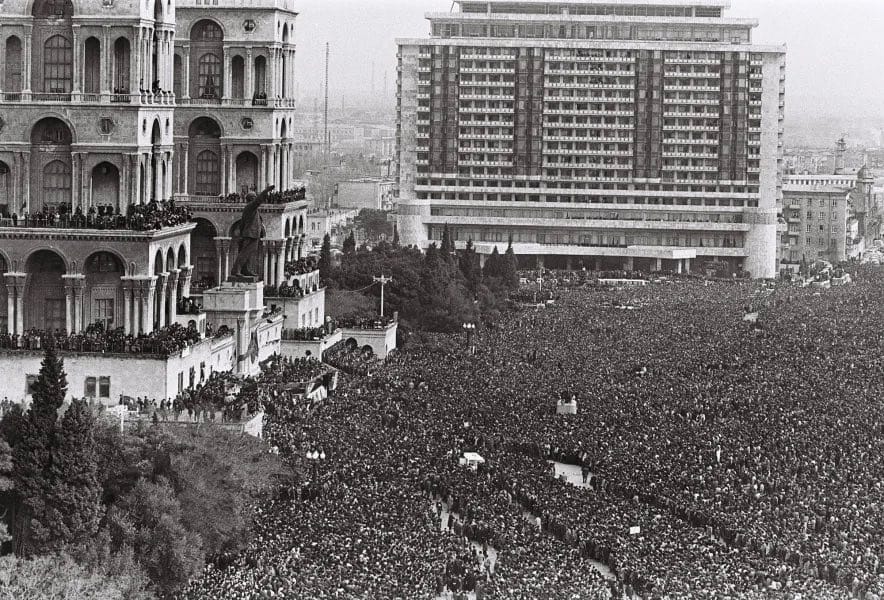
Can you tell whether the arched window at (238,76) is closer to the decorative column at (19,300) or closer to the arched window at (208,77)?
the arched window at (208,77)

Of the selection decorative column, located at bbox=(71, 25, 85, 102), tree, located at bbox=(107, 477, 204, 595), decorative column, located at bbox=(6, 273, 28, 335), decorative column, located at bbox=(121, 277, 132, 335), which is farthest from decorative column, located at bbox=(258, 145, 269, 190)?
tree, located at bbox=(107, 477, 204, 595)

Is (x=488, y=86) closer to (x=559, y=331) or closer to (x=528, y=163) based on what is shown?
(x=528, y=163)

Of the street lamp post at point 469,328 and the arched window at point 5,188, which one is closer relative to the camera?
the arched window at point 5,188

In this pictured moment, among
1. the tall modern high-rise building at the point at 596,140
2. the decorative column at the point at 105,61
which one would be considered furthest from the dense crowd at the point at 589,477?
the tall modern high-rise building at the point at 596,140

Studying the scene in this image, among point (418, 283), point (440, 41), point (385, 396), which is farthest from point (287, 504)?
point (440, 41)

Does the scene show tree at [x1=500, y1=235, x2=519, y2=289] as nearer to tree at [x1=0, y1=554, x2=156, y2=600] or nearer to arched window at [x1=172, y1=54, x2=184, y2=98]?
arched window at [x1=172, y1=54, x2=184, y2=98]

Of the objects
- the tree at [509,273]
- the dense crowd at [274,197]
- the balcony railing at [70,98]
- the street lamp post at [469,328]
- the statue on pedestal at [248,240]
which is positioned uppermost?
the balcony railing at [70,98]


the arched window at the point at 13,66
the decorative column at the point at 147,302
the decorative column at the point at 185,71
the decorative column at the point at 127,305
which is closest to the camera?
the decorative column at the point at 127,305
